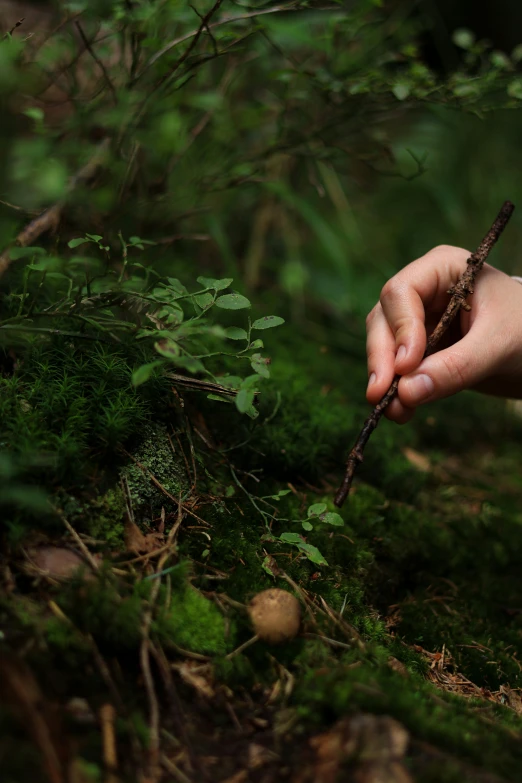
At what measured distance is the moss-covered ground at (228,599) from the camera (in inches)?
49.3

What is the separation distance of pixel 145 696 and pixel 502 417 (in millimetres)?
3085

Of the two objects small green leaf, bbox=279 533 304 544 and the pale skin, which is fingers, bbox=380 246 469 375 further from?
small green leaf, bbox=279 533 304 544

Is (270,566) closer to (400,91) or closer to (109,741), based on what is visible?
(109,741)

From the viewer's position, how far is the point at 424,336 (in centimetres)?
202

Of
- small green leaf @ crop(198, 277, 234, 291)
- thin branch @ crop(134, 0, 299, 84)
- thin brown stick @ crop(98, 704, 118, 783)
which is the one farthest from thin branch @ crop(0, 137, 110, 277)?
thin brown stick @ crop(98, 704, 118, 783)

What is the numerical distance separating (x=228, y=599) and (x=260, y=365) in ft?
2.21

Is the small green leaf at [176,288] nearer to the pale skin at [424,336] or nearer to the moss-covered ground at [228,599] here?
the moss-covered ground at [228,599]

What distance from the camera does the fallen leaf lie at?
290cm

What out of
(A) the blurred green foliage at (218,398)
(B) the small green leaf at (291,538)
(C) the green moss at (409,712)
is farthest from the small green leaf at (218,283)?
(C) the green moss at (409,712)

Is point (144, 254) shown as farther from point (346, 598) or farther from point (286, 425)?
point (346, 598)

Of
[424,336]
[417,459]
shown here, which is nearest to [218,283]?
[424,336]

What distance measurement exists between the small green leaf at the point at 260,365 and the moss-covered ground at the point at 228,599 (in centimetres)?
37

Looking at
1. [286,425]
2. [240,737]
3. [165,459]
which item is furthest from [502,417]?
[240,737]

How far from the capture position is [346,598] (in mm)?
1848
